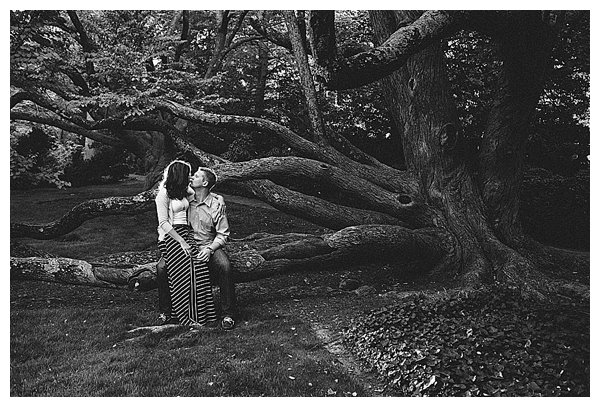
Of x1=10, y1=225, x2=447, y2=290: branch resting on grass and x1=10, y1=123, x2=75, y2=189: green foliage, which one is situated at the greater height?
x1=10, y1=123, x2=75, y2=189: green foliage

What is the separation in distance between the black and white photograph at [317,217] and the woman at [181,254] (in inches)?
0.7

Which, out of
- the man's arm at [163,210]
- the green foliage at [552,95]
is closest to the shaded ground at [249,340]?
the man's arm at [163,210]

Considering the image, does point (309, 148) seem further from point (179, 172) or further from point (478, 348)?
point (478, 348)

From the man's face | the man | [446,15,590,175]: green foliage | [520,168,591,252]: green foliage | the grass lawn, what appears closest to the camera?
the grass lawn

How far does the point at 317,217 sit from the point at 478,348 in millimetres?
3320

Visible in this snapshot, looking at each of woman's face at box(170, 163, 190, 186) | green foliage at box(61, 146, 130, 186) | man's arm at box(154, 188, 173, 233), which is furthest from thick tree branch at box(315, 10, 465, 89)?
green foliage at box(61, 146, 130, 186)

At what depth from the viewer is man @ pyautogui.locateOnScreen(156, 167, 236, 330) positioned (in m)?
4.91

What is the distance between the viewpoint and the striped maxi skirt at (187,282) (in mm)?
4840

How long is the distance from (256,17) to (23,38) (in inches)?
188

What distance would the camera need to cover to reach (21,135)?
8.42m

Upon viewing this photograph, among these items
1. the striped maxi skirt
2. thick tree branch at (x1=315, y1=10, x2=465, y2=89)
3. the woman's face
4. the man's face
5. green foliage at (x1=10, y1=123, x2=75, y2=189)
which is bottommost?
the striped maxi skirt

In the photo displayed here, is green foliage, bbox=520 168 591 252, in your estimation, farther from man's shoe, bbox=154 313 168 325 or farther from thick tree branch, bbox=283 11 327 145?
man's shoe, bbox=154 313 168 325

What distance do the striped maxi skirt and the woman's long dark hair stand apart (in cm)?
30
